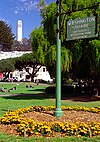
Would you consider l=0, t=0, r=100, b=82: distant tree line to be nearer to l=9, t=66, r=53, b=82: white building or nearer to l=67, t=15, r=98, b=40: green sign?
l=67, t=15, r=98, b=40: green sign

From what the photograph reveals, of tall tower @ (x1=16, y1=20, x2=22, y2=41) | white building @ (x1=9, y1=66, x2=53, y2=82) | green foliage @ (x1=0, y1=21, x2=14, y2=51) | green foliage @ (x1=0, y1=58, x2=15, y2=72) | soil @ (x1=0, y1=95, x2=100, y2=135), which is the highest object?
tall tower @ (x1=16, y1=20, x2=22, y2=41)

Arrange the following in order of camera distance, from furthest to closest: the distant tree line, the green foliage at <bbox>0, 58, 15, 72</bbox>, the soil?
the green foliage at <bbox>0, 58, 15, 72</bbox> < the distant tree line < the soil

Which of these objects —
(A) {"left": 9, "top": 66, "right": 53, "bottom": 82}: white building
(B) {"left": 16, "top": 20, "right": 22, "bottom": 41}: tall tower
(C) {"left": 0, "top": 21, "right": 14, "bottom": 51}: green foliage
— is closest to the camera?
(C) {"left": 0, "top": 21, "right": 14, "bottom": 51}: green foliage

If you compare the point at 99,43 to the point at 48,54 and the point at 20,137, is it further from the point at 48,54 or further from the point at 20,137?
the point at 20,137

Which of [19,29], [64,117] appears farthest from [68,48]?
[19,29]

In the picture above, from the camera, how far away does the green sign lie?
11.2 m

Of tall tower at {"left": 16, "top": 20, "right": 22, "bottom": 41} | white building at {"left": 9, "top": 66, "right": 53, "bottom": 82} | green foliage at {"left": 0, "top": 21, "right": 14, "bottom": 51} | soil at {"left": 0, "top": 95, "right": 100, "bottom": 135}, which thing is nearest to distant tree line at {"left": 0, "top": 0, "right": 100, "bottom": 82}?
soil at {"left": 0, "top": 95, "right": 100, "bottom": 135}

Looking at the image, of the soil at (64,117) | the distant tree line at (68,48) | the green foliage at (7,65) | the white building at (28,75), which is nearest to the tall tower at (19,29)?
the white building at (28,75)

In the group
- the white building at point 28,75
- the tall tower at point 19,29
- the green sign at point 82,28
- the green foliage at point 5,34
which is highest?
the tall tower at point 19,29

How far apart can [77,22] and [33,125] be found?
4.26m

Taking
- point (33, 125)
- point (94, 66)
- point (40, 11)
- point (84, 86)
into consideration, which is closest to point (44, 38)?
point (40, 11)

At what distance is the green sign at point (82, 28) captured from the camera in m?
11.2

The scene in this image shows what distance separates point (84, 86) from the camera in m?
36.6

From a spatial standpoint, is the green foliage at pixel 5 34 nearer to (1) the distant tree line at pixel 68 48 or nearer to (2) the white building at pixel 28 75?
(2) the white building at pixel 28 75
